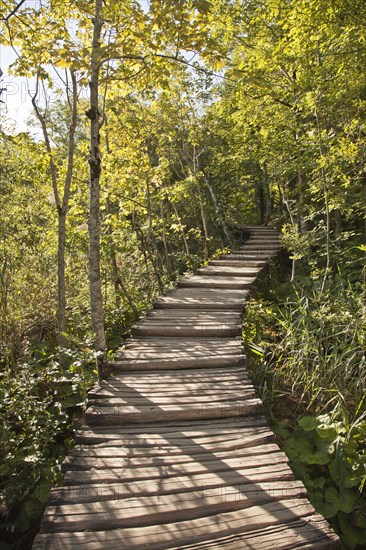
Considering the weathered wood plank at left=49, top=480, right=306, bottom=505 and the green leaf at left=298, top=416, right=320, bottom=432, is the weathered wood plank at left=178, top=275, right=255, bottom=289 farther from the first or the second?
the weathered wood plank at left=49, top=480, right=306, bottom=505

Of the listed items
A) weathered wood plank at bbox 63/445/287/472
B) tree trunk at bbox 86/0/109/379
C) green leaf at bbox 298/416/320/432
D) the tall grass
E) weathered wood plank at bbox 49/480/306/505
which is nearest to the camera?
weathered wood plank at bbox 49/480/306/505

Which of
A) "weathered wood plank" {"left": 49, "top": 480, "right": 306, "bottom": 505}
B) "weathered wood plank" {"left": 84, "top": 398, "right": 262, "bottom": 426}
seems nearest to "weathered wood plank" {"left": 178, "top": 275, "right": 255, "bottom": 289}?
"weathered wood plank" {"left": 84, "top": 398, "right": 262, "bottom": 426}

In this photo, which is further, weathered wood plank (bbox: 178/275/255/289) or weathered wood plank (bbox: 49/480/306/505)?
weathered wood plank (bbox: 178/275/255/289)

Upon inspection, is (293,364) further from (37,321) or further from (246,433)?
(37,321)

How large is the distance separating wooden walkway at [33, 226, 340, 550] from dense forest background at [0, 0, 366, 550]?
0.64m

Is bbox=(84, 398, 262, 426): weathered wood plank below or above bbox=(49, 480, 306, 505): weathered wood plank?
above

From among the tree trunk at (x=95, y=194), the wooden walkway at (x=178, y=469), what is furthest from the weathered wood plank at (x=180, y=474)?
the tree trunk at (x=95, y=194)

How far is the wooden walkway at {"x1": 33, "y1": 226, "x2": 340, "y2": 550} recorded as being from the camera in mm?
1934

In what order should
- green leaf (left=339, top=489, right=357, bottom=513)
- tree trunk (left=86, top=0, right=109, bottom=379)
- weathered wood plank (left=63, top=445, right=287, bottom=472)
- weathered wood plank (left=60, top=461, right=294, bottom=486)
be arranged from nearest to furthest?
1. weathered wood plank (left=60, top=461, right=294, bottom=486)
2. weathered wood plank (left=63, top=445, right=287, bottom=472)
3. green leaf (left=339, top=489, right=357, bottom=513)
4. tree trunk (left=86, top=0, right=109, bottom=379)

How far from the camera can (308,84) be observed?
6680 mm

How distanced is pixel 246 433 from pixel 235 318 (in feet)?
7.93

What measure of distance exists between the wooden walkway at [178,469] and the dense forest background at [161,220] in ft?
2.11

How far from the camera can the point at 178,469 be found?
2441 mm

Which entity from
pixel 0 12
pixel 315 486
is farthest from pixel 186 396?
pixel 0 12
